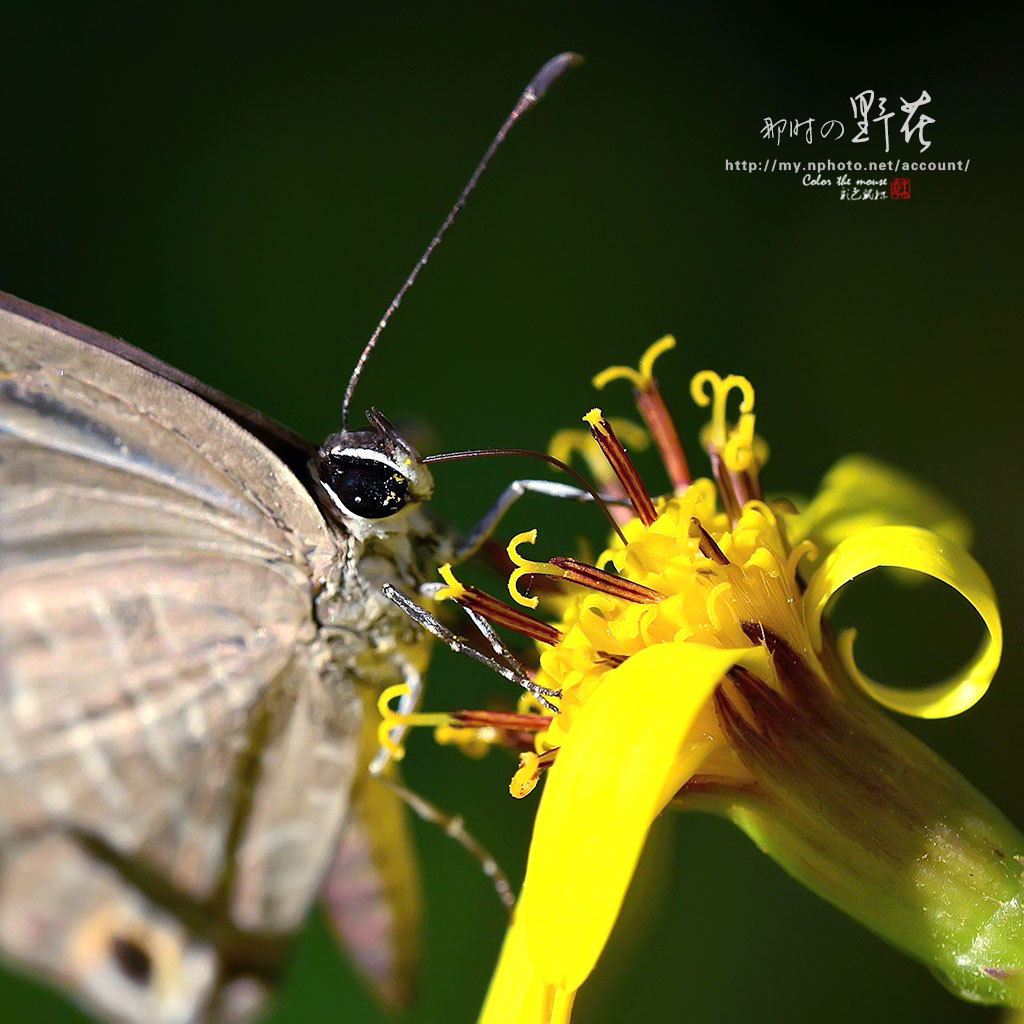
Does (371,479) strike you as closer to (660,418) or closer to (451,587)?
(451,587)

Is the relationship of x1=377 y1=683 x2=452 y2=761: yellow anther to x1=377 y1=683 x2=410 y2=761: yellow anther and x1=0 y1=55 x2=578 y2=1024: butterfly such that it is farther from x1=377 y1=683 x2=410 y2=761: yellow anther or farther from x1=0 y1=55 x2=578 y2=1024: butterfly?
x1=0 y1=55 x2=578 y2=1024: butterfly

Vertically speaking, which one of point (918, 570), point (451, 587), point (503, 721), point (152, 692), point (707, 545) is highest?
point (918, 570)

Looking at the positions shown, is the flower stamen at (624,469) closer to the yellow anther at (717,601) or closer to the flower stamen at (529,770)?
the yellow anther at (717,601)

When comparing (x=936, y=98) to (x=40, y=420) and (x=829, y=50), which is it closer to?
(x=829, y=50)

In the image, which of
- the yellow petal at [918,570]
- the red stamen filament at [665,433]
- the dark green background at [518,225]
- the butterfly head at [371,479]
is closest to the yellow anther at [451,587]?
the butterfly head at [371,479]

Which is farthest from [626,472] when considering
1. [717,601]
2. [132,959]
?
[132,959]

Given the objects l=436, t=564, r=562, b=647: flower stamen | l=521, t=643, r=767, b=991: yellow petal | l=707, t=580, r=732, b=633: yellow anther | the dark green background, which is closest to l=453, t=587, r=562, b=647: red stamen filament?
l=436, t=564, r=562, b=647: flower stamen
